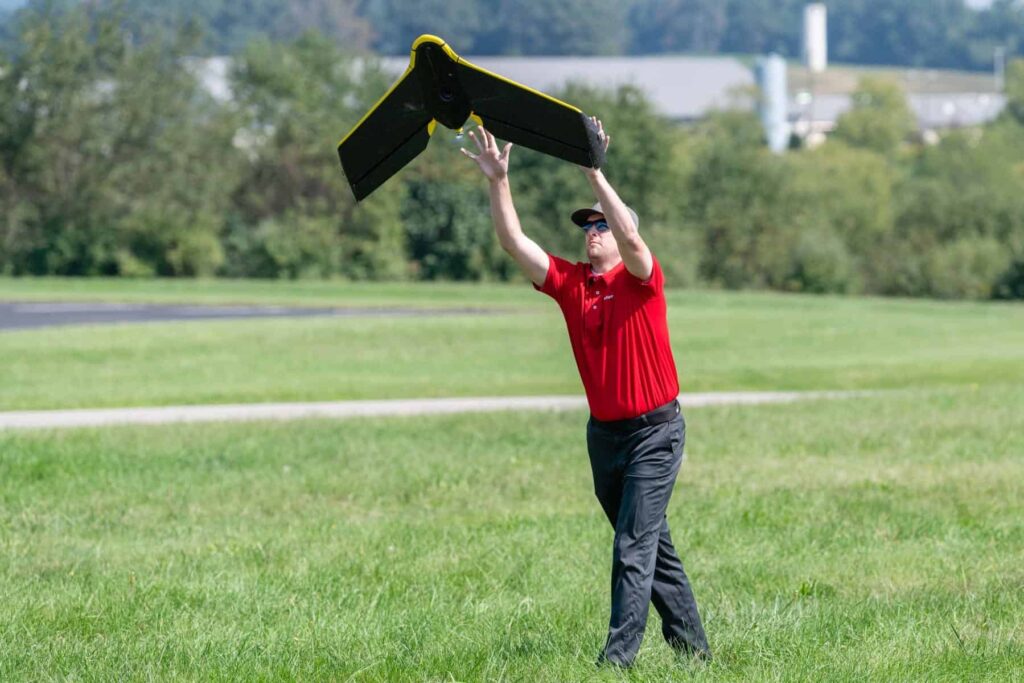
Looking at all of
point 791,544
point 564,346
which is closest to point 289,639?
point 791,544

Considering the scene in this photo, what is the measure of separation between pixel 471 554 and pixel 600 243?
112 inches

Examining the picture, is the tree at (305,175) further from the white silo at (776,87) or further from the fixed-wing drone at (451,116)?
the white silo at (776,87)

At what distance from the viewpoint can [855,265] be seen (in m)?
55.2

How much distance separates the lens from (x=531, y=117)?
16.7ft

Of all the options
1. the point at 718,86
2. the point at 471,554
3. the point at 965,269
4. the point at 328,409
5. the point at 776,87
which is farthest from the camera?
the point at 718,86

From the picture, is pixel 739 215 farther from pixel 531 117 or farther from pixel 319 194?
pixel 531 117

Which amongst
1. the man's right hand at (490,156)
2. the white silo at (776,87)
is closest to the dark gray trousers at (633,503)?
the man's right hand at (490,156)

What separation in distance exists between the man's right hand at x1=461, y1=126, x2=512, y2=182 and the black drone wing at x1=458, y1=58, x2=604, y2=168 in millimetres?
151

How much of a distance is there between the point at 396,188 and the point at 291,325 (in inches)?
980

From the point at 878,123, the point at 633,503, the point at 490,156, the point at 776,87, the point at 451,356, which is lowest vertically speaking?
the point at 451,356

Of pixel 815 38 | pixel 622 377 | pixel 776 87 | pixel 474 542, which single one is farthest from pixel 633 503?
pixel 815 38

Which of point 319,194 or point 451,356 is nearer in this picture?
point 451,356

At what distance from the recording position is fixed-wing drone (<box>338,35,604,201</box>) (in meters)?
5.01

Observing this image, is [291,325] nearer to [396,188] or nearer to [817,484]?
[817,484]
